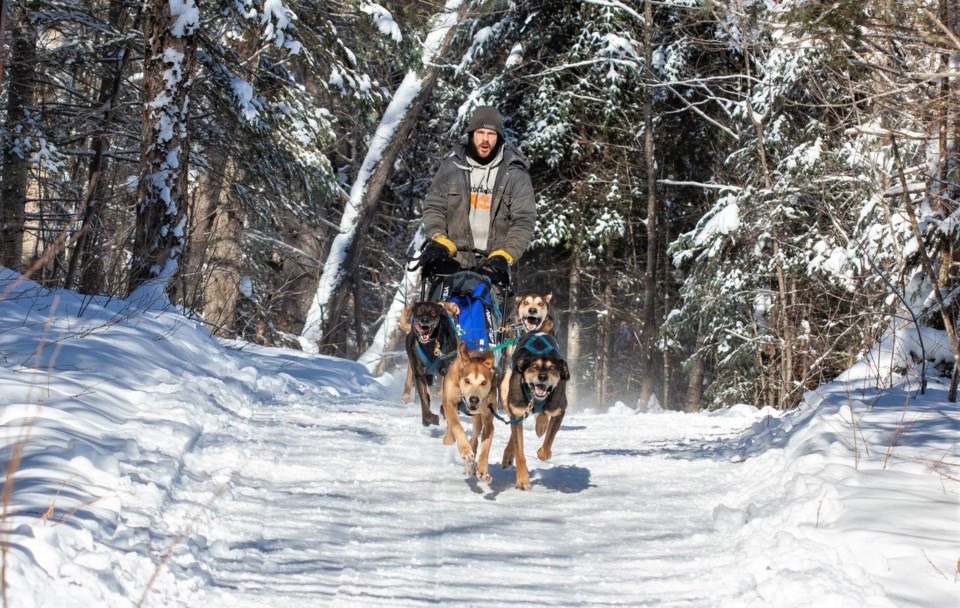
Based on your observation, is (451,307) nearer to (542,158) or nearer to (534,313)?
(534,313)

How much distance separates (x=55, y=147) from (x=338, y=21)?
15.9ft

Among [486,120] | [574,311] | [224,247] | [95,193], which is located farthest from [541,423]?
[574,311]

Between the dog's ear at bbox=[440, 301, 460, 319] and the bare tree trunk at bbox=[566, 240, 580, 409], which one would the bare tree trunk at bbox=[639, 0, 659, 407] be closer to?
the bare tree trunk at bbox=[566, 240, 580, 409]

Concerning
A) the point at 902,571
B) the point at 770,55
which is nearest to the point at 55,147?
the point at 902,571

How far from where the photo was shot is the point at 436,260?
7855 mm

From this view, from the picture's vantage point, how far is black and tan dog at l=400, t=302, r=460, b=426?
7.54 m

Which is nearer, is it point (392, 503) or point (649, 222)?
point (392, 503)

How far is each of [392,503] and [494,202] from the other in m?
3.42

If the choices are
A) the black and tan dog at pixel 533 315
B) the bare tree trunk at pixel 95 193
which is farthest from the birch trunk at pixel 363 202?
the black and tan dog at pixel 533 315

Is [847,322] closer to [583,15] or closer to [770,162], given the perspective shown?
[770,162]

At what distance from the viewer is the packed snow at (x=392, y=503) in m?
3.66

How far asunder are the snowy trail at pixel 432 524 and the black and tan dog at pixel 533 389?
226 millimetres

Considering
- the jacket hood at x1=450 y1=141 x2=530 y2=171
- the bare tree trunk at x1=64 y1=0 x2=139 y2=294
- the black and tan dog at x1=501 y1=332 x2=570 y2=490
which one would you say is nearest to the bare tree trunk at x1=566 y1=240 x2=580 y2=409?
the bare tree trunk at x1=64 y1=0 x2=139 y2=294

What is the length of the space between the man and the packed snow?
5.83 ft
